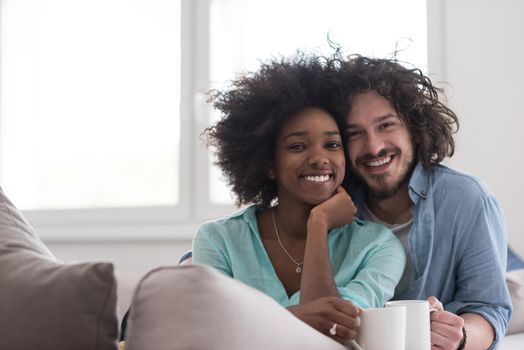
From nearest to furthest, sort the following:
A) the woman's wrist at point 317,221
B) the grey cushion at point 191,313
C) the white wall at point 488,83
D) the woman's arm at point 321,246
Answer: the grey cushion at point 191,313 < the woman's arm at point 321,246 < the woman's wrist at point 317,221 < the white wall at point 488,83

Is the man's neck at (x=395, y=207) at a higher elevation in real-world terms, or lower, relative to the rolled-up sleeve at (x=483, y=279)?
higher

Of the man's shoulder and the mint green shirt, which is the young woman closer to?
the mint green shirt

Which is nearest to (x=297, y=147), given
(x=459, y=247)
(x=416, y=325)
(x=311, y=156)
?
(x=311, y=156)

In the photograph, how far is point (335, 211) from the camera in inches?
68.3

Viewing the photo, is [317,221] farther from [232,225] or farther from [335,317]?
[335,317]

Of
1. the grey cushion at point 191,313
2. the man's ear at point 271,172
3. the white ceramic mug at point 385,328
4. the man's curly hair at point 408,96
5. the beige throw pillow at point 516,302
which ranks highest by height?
the man's curly hair at point 408,96

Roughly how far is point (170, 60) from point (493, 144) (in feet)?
4.57

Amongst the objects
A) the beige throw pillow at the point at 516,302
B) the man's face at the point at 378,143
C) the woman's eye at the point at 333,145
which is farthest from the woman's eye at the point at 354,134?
the beige throw pillow at the point at 516,302

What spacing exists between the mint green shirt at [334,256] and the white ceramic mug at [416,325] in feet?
1.28

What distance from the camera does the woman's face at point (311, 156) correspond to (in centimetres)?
176

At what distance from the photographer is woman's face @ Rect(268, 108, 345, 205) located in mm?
1761

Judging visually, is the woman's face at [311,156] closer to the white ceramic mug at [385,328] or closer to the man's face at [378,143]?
the man's face at [378,143]

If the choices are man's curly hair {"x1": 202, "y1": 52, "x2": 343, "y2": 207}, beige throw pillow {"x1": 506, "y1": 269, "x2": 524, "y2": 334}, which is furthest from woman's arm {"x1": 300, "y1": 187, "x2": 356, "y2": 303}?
beige throw pillow {"x1": 506, "y1": 269, "x2": 524, "y2": 334}

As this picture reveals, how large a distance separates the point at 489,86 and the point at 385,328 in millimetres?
1902
